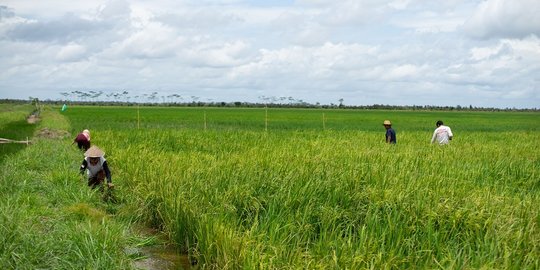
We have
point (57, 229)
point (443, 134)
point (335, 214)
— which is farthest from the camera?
point (443, 134)

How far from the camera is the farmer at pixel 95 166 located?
799cm

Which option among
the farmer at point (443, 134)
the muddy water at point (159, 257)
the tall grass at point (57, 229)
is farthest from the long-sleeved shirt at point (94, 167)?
the farmer at point (443, 134)

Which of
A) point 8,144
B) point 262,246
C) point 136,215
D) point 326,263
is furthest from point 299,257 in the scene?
point 8,144

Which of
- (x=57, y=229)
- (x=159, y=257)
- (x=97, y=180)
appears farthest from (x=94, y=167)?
(x=159, y=257)

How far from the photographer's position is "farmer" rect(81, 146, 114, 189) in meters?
7.99

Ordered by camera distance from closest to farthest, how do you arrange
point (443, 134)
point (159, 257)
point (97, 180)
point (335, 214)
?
point (335, 214)
point (159, 257)
point (97, 180)
point (443, 134)

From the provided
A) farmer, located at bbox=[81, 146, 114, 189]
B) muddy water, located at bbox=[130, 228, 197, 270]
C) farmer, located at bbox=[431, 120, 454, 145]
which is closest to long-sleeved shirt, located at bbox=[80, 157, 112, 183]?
farmer, located at bbox=[81, 146, 114, 189]

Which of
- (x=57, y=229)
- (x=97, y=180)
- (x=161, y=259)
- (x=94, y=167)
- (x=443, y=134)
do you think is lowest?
(x=161, y=259)

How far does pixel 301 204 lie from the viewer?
5.95 m

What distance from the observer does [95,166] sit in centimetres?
821

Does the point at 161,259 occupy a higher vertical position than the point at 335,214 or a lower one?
lower

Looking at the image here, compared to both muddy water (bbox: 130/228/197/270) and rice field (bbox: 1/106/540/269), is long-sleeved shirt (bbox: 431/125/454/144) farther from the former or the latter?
muddy water (bbox: 130/228/197/270)

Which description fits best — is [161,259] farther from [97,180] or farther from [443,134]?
[443,134]

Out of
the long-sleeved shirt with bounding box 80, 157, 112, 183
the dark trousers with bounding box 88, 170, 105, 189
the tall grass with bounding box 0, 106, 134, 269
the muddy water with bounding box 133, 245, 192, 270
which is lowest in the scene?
the muddy water with bounding box 133, 245, 192, 270
